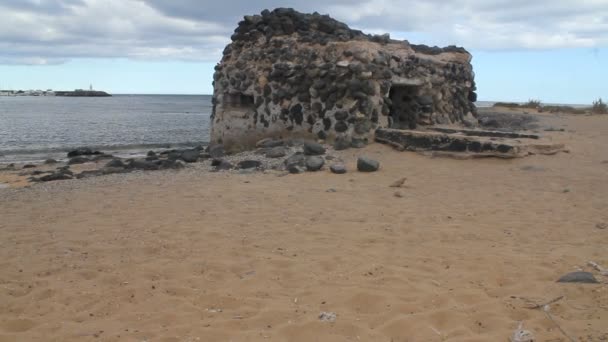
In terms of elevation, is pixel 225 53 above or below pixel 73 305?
above

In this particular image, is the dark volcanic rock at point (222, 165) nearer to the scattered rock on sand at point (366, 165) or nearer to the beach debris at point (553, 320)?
the scattered rock on sand at point (366, 165)

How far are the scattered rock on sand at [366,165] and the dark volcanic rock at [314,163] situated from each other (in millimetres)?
684

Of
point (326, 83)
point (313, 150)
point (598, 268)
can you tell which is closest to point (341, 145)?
point (313, 150)

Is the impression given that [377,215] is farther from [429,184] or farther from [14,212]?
[14,212]

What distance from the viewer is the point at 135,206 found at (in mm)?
7152

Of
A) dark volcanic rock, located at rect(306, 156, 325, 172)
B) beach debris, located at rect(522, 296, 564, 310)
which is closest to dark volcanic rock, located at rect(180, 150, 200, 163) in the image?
dark volcanic rock, located at rect(306, 156, 325, 172)

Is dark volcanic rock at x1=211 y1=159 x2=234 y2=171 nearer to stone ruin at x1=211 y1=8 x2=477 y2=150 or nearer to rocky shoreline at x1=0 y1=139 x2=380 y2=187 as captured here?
Result: rocky shoreline at x1=0 y1=139 x2=380 y2=187

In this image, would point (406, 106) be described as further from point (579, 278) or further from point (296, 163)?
point (579, 278)

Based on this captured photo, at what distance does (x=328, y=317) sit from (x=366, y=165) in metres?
5.97

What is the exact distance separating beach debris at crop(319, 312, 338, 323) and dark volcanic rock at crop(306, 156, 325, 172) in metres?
6.09

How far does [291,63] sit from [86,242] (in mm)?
7939

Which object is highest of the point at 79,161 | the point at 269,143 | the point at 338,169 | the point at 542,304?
the point at 269,143

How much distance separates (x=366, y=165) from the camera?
938 cm

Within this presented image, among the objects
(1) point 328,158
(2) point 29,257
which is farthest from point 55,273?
(1) point 328,158
